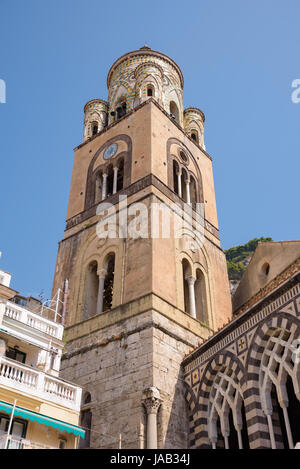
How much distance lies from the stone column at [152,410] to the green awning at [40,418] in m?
2.36

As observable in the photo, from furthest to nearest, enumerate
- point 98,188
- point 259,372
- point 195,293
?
point 98,188 → point 195,293 → point 259,372

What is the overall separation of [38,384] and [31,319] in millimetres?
2658

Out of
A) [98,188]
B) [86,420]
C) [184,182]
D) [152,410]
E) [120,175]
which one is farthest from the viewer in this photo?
[120,175]

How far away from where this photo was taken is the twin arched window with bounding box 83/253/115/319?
22.1 metres

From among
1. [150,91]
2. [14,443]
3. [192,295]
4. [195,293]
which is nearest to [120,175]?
[150,91]

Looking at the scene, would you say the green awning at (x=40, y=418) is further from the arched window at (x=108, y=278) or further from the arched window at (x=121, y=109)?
the arched window at (x=121, y=109)

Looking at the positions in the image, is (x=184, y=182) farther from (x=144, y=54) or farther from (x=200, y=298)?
(x=144, y=54)

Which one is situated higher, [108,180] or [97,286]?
[108,180]

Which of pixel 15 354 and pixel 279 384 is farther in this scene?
pixel 15 354

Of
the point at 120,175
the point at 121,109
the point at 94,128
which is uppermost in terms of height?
the point at 121,109

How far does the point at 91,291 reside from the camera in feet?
75.5

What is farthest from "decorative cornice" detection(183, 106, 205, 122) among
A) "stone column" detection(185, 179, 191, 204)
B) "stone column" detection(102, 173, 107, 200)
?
"stone column" detection(102, 173, 107, 200)

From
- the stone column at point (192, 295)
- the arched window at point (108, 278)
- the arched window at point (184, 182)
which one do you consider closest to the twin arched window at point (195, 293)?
the stone column at point (192, 295)

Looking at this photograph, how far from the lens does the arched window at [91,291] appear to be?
22.2 m
